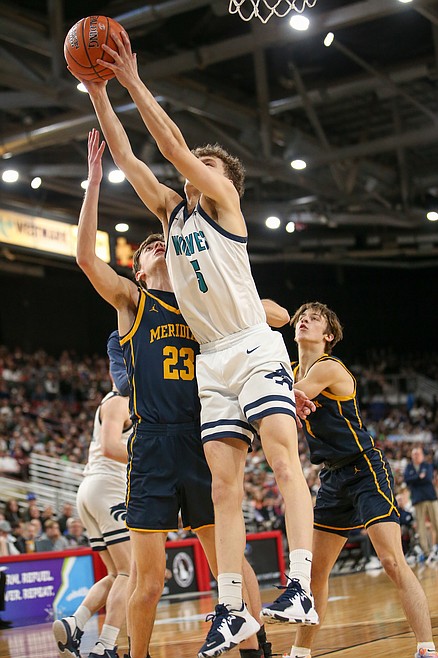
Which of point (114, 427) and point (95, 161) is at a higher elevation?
point (95, 161)

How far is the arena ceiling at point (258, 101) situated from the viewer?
1336 centimetres

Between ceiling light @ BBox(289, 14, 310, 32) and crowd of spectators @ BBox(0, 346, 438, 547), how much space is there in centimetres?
792

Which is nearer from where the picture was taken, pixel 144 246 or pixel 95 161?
pixel 95 161

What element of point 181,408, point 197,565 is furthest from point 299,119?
point 181,408

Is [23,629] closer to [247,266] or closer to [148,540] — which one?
[148,540]

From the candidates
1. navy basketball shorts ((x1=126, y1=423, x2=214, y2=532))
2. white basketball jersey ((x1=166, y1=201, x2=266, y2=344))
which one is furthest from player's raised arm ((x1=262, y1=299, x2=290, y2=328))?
navy basketball shorts ((x1=126, y1=423, x2=214, y2=532))

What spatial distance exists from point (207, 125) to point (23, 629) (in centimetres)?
1108

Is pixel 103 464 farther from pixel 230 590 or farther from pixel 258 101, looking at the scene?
pixel 258 101

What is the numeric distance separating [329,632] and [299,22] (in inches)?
329

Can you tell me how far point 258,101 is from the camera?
1589cm

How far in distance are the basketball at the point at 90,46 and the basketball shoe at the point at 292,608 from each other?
8.79 ft

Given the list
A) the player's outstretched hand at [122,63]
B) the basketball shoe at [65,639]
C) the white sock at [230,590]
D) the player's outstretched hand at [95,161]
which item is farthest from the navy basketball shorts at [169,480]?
the player's outstretched hand at [122,63]

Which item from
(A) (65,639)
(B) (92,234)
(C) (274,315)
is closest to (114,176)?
(A) (65,639)

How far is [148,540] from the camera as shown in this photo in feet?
14.8
